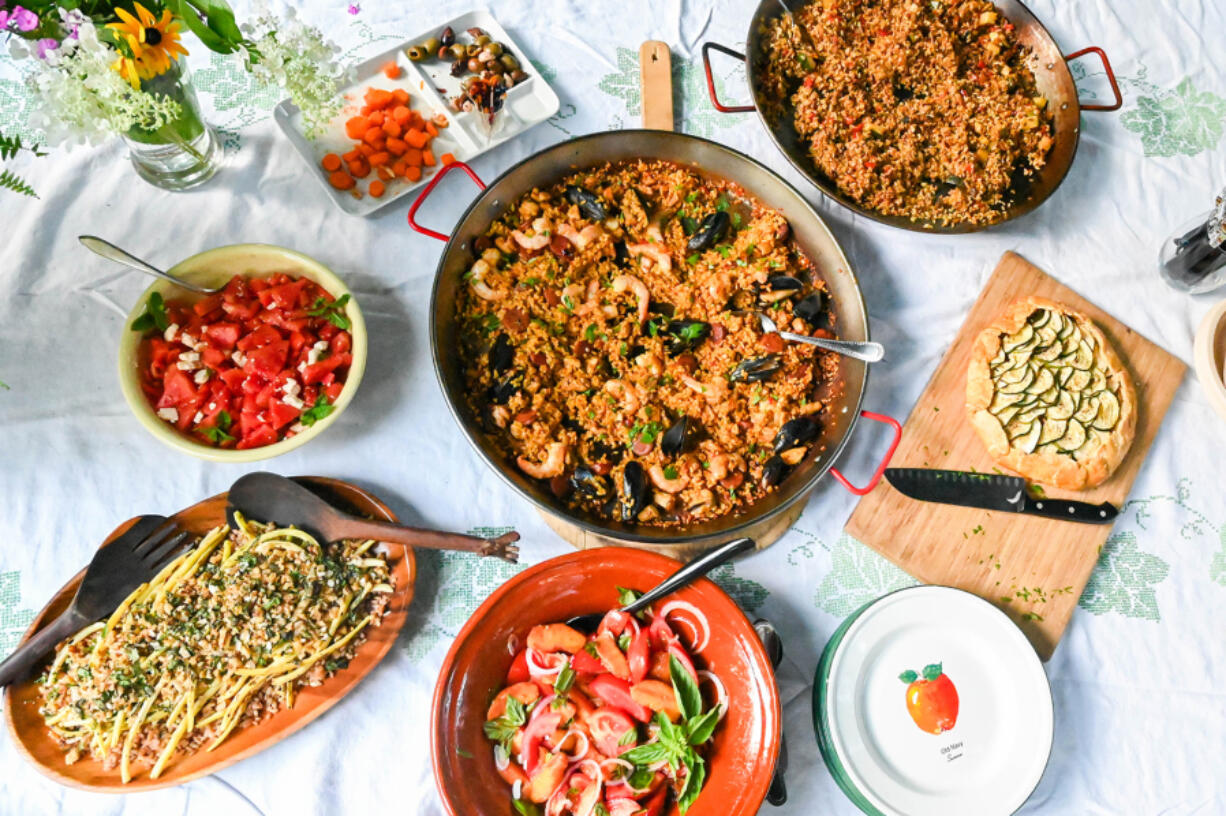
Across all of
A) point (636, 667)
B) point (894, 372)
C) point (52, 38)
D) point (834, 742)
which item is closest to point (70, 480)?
point (52, 38)

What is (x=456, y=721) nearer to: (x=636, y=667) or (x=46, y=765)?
(x=636, y=667)

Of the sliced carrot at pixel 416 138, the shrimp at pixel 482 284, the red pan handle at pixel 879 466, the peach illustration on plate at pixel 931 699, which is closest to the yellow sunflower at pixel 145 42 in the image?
the sliced carrot at pixel 416 138

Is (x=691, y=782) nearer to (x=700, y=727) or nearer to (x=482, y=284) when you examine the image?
(x=700, y=727)

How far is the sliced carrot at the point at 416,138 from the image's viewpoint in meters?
2.41

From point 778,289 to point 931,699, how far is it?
A: 121 centimetres

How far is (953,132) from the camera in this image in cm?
252

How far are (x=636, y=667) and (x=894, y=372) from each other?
3.94ft

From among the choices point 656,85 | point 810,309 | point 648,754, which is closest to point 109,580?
point 648,754

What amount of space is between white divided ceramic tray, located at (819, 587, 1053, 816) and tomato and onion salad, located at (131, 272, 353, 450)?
5.17 feet

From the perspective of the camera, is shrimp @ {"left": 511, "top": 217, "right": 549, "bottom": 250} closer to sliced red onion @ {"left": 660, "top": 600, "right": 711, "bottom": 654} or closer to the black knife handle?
sliced red onion @ {"left": 660, "top": 600, "right": 711, "bottom": 654}

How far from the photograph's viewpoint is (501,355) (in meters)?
2.23

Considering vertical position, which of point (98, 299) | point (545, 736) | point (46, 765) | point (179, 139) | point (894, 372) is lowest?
point (46, 765)

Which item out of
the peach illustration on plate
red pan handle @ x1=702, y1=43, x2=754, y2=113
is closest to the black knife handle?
the peach illustration on plate

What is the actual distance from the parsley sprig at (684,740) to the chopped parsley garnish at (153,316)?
5.26ft
